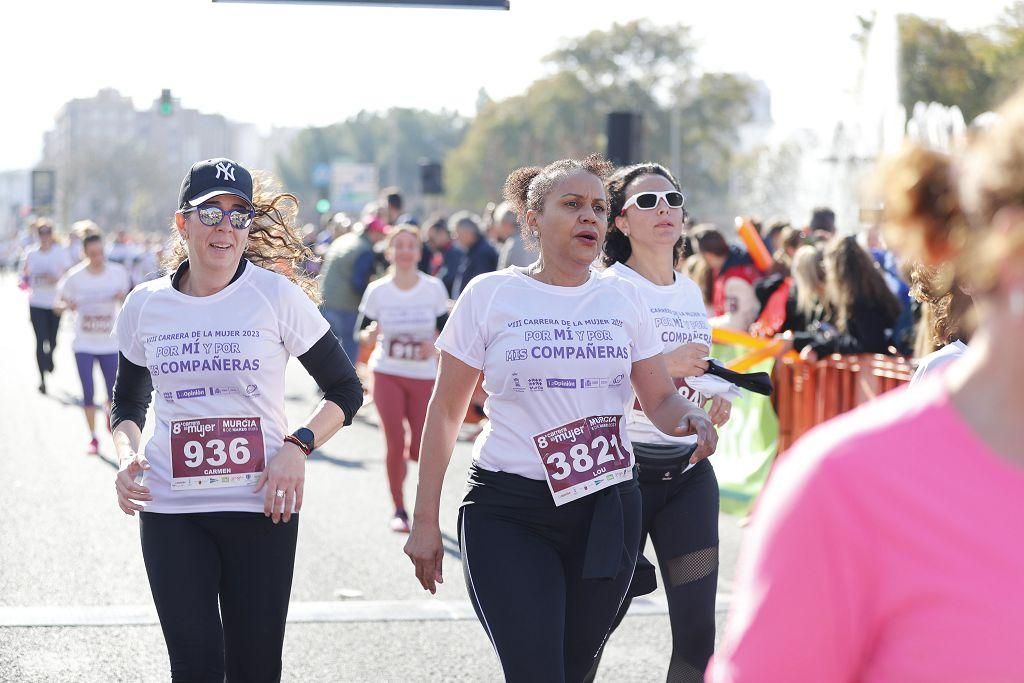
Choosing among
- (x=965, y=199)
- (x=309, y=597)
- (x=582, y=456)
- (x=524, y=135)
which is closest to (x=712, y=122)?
(x=524, y=135)

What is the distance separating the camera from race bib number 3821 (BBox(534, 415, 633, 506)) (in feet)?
13.1

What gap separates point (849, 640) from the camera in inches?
64.6

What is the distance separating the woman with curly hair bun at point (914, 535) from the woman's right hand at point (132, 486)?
2719 mm

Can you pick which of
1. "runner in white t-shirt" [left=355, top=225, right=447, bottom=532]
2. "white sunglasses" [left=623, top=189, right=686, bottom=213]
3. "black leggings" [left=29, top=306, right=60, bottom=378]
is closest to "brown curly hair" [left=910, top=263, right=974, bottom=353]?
"white sunglasses" [left=623, top=189, right=686, bottom=213]

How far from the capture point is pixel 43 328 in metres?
17.7

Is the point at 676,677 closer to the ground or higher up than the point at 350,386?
closer to the ground

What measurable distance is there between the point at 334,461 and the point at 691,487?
297 inches

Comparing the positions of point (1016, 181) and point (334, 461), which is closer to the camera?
point (1016, 181)

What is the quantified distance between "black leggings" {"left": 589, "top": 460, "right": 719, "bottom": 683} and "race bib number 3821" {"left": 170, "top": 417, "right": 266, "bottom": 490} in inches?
46.2

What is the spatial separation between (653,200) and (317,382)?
1473mm

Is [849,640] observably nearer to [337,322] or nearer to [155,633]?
[155,633]

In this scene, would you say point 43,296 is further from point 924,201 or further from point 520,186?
point 924,201

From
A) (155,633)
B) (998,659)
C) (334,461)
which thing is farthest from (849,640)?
(334,461)

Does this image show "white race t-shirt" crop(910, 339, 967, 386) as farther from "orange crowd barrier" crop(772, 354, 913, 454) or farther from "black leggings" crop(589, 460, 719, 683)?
"orange crowd barrier" crop(772, 354, 913, 454)
